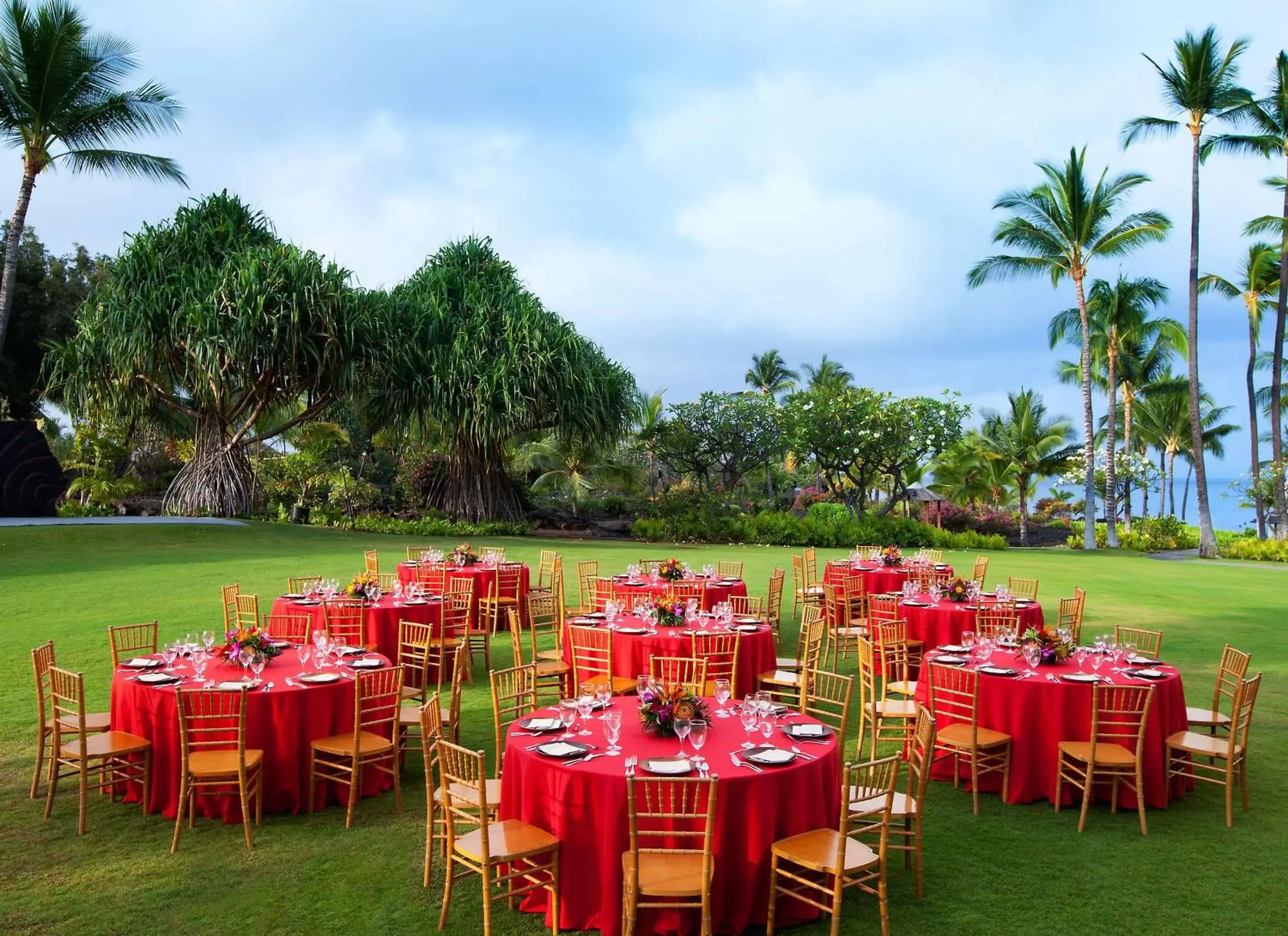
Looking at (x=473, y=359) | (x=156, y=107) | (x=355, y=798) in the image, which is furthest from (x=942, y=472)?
(x=355, y=798)

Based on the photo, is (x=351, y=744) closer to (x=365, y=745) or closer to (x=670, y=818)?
(x=365, y=745)

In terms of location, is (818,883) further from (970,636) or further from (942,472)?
(942,472)

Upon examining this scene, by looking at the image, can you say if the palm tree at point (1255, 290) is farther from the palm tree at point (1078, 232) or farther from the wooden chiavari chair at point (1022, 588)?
the wooden chiavari chair at point (1022, 588)

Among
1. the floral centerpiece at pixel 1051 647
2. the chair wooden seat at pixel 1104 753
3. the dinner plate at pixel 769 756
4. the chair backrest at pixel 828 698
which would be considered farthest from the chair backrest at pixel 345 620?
the chair wooden seat at pixel 1104 753

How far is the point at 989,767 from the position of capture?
6.57 m

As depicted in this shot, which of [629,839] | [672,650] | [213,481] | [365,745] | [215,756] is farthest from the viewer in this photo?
[213,481]

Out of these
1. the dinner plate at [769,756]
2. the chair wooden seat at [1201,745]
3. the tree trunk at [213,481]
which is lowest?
the chair wooden seat at [1201,745]

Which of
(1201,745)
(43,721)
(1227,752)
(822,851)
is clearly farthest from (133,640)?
(1227,752)

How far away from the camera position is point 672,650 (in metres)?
8.51

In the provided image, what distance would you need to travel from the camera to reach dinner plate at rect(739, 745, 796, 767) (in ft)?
15.3

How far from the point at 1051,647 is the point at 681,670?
301 cm

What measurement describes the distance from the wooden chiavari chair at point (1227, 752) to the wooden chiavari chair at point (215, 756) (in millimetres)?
6276

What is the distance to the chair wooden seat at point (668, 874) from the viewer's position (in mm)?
4102

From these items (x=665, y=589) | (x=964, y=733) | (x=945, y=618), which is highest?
(x=665, y=589)
